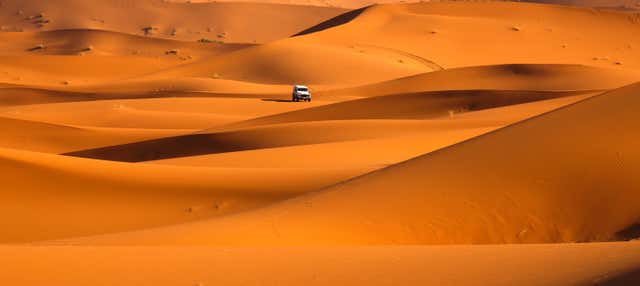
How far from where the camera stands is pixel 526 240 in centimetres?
754

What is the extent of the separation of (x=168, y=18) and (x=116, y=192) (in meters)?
78.1

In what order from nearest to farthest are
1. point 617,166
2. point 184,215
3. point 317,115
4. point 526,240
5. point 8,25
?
point 526,240, point 617,166, point 184,215, point 317,115, point 8,25

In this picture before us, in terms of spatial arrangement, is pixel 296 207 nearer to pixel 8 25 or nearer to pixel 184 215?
pixel 184 215

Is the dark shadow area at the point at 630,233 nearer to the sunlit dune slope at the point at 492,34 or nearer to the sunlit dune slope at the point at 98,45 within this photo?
the sunlit dune slope at the point at 492,34

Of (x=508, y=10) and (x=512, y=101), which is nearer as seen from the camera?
(x=512, y=101)

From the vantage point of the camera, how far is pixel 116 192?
11148 mm

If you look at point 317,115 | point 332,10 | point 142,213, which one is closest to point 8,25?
point 332,10

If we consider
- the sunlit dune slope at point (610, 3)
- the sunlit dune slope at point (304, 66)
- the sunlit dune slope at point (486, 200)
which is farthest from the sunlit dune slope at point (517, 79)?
the sunlit dune slope at point (610, 3)

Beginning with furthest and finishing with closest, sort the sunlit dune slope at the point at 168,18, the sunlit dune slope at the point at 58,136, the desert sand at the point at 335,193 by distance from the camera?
the sunlit dune slope at the point at 168,18 < the sunlit dune slope at the point at 58,136 < the desert sand at the point at 335,193

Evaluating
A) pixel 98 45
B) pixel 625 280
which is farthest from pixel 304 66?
pixel 625 280

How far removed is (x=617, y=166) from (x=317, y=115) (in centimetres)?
1770

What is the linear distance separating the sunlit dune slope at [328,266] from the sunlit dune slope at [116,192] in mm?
4755

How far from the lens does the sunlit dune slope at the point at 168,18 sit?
8412 cm

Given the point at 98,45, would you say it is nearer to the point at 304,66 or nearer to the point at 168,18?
the point at 168,18
